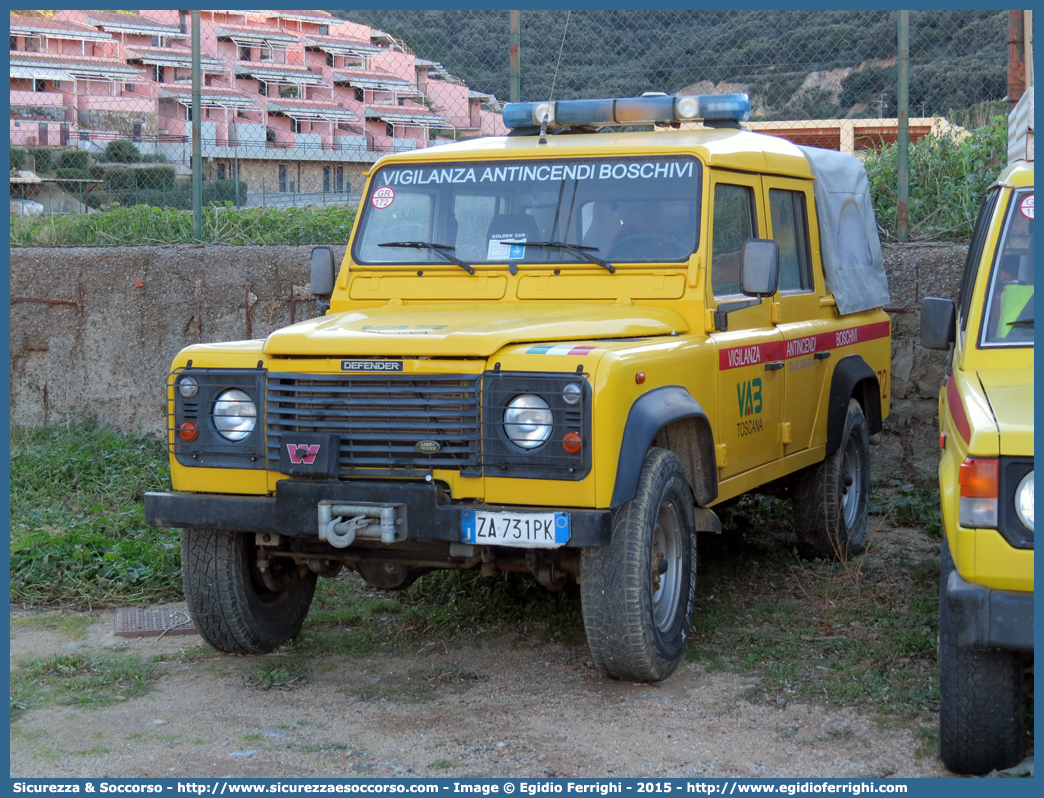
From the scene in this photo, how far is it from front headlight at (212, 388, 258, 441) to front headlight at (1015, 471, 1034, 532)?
2.72m

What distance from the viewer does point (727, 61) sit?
28.0 feet

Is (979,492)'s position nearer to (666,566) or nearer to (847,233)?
(666,566)

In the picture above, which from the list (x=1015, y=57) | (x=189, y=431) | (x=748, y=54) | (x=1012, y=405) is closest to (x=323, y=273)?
(x=189, y=431)

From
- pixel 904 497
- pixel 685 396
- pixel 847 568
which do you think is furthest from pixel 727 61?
pixel 685 396

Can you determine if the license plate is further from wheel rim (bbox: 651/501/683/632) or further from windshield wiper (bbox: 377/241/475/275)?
windshield wiper (bbox: 377/241/475/275)

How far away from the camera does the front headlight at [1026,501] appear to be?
3.14 metres

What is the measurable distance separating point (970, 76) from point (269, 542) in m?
6.56

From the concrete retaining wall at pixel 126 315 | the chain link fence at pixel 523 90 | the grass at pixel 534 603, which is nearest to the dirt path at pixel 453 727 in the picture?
the grass at pixel 534 603

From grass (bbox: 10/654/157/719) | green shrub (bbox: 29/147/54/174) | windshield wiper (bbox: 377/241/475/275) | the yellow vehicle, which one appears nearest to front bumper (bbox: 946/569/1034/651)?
the yellow vehicle

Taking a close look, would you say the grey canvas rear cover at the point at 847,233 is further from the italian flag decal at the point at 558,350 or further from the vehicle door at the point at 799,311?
the italian flag decal at the point at 558,350

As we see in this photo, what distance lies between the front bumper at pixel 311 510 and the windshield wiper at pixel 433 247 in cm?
141

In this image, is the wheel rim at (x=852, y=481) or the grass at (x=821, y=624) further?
the wheel rim at (x=852, y=481)

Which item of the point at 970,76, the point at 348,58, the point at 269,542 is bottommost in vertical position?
the point at 269,542

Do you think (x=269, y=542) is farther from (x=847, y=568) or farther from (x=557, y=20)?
(x=557, y=20)
